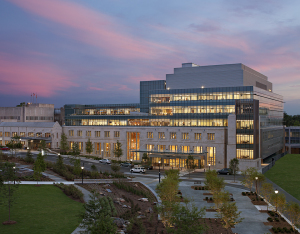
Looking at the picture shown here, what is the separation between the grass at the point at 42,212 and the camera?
28984mm

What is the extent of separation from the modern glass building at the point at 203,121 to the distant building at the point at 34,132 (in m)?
9.09

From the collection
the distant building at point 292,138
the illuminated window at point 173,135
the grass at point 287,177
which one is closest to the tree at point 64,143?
the illuminated window at point 173,135

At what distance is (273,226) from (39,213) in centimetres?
2657

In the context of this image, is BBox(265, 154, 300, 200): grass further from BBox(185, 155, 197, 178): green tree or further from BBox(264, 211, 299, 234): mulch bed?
BBox(185, 155, 197, 178): green tree

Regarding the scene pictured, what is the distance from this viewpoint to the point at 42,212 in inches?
1335

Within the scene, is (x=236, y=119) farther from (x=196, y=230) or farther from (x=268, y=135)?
(x=196, y=230)

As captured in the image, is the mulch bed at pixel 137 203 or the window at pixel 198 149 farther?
the window at pixel 198 149

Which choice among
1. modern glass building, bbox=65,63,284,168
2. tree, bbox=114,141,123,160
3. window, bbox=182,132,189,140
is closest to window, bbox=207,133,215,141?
modern glass building, bbox=65,63,284,168

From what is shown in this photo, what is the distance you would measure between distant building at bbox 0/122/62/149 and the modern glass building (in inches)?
358

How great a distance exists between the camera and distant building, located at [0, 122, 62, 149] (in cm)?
11131

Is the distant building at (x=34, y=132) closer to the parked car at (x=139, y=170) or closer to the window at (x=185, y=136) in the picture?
the parked car at (x=139, y=170)

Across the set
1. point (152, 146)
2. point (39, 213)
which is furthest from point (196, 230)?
point (152, 146)

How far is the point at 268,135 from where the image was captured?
95062 millimetres

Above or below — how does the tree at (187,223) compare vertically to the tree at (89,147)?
below
